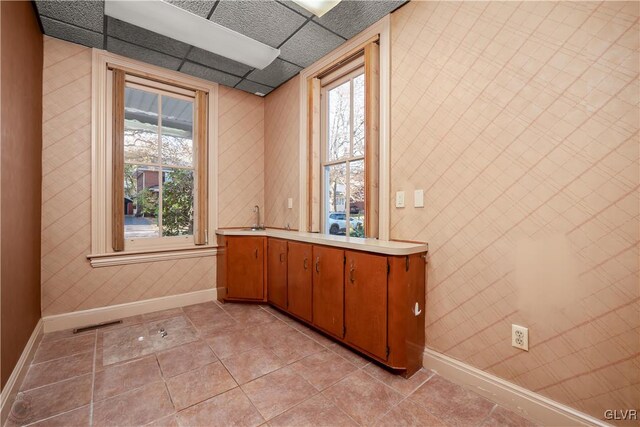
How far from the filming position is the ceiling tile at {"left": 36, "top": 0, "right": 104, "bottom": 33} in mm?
2124

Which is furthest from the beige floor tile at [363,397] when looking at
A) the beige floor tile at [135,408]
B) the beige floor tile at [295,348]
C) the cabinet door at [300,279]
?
the beige floor tile at [135,408]

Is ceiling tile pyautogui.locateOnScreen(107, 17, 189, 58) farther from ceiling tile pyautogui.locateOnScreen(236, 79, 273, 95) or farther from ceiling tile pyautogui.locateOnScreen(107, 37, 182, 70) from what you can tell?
ceiling tile pyautogui.locateOnScreen(236, 79, 273, 95)

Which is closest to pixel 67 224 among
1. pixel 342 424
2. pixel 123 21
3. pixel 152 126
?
pixel 152 126

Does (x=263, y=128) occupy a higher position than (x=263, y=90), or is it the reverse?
(x=263, y=90)

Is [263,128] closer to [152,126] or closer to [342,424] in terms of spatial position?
[152,126]

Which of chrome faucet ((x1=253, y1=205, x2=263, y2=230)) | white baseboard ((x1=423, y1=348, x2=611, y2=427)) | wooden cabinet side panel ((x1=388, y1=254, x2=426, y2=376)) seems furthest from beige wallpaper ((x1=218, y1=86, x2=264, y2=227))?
white baseboard ((x1=423, y1=348, x2=611, y2=427))

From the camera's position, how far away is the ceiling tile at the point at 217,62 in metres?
2.83

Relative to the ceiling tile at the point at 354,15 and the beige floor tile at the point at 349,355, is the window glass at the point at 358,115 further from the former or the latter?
the beige floor tile at the point at 349,355

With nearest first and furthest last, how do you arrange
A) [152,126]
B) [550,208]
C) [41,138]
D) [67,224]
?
[550,208], [41,138], [67,224], [152,126]

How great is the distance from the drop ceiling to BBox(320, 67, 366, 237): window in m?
0.44

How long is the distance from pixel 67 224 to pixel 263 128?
2.51m

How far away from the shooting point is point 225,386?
1.75 meters

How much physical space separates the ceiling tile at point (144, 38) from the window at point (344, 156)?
1.57 meters

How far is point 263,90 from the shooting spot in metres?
3.73
